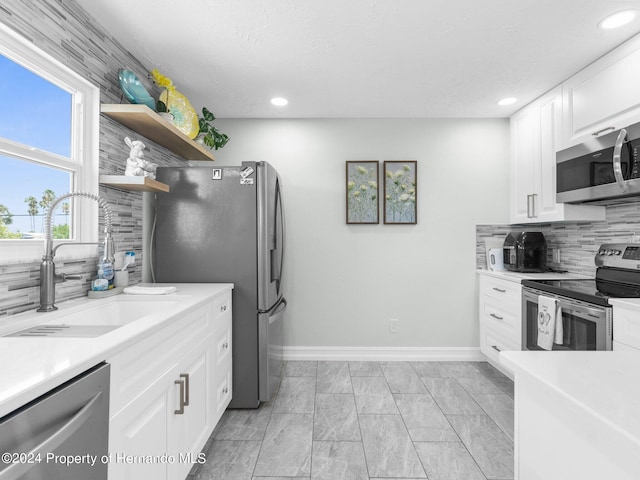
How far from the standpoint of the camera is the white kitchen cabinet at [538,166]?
2510mm

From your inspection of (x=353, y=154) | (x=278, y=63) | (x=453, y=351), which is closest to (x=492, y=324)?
(x=453, y=351)

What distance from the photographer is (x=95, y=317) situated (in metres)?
1.58

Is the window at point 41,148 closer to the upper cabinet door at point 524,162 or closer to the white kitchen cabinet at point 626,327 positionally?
the white kitchen cabinet at point 626,327

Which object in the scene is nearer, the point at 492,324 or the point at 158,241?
the point at 158,241

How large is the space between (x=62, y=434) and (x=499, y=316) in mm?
2981

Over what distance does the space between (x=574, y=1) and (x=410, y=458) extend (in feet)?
8.32

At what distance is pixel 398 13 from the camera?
5.86 ft

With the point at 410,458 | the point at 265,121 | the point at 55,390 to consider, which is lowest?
the point at 410,458

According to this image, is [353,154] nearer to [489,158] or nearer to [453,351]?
[489,158]

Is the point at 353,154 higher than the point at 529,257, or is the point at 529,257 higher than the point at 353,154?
the point at 353,154

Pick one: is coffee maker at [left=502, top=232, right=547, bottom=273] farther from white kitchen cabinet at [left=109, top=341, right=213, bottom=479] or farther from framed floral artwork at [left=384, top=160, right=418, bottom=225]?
white kitchen cabinet at [left=109, top=341, right=213, bottom=479]

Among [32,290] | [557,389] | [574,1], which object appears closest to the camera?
[557,389]

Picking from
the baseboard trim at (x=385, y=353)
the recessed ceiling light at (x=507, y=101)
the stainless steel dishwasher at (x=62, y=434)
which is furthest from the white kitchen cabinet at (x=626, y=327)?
the stainless steel dishwasher at (x=62, y=434)

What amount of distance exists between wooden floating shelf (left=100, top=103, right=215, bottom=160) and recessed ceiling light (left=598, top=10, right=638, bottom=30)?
2.60 m
